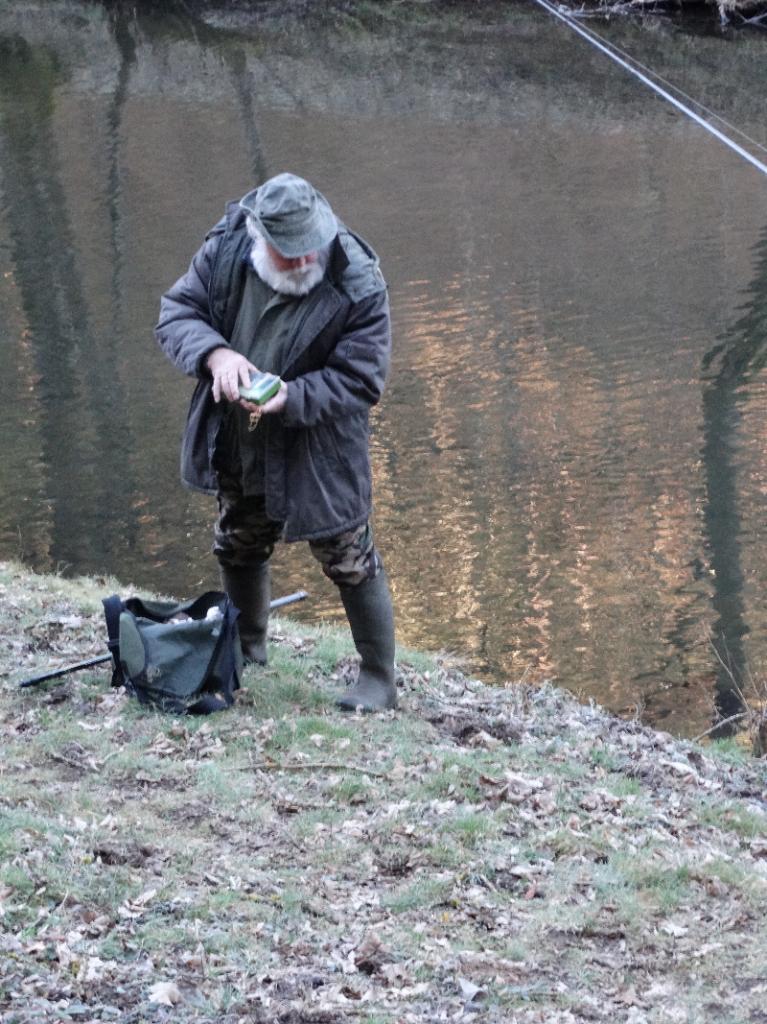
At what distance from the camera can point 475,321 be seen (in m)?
15.3

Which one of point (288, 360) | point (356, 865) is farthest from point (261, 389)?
point (356, 865)

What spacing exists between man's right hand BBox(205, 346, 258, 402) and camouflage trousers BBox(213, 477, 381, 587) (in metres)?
0.51

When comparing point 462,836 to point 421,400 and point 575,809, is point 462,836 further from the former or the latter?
point 421,400

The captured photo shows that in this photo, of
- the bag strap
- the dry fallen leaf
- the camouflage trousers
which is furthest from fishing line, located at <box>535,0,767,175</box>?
the dry fallen leaf

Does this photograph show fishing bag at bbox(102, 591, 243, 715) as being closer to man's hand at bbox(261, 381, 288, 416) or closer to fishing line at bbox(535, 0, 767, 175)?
man's hand at bbox(261, 381, 288, 416)

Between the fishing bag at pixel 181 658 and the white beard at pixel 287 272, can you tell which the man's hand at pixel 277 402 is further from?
the fishing bag at pixel 181 658

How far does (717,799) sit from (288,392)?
2.24 m

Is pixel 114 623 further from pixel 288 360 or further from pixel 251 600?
pixel 288 360

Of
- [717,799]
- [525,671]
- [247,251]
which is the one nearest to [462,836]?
[717,799]

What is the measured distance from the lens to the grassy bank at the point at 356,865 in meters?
3.61

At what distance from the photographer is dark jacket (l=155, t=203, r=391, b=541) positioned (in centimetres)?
491

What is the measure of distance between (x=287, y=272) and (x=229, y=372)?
0.41 metres

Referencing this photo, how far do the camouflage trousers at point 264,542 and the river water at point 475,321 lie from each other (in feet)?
10.8

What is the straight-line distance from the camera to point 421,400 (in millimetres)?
13172
